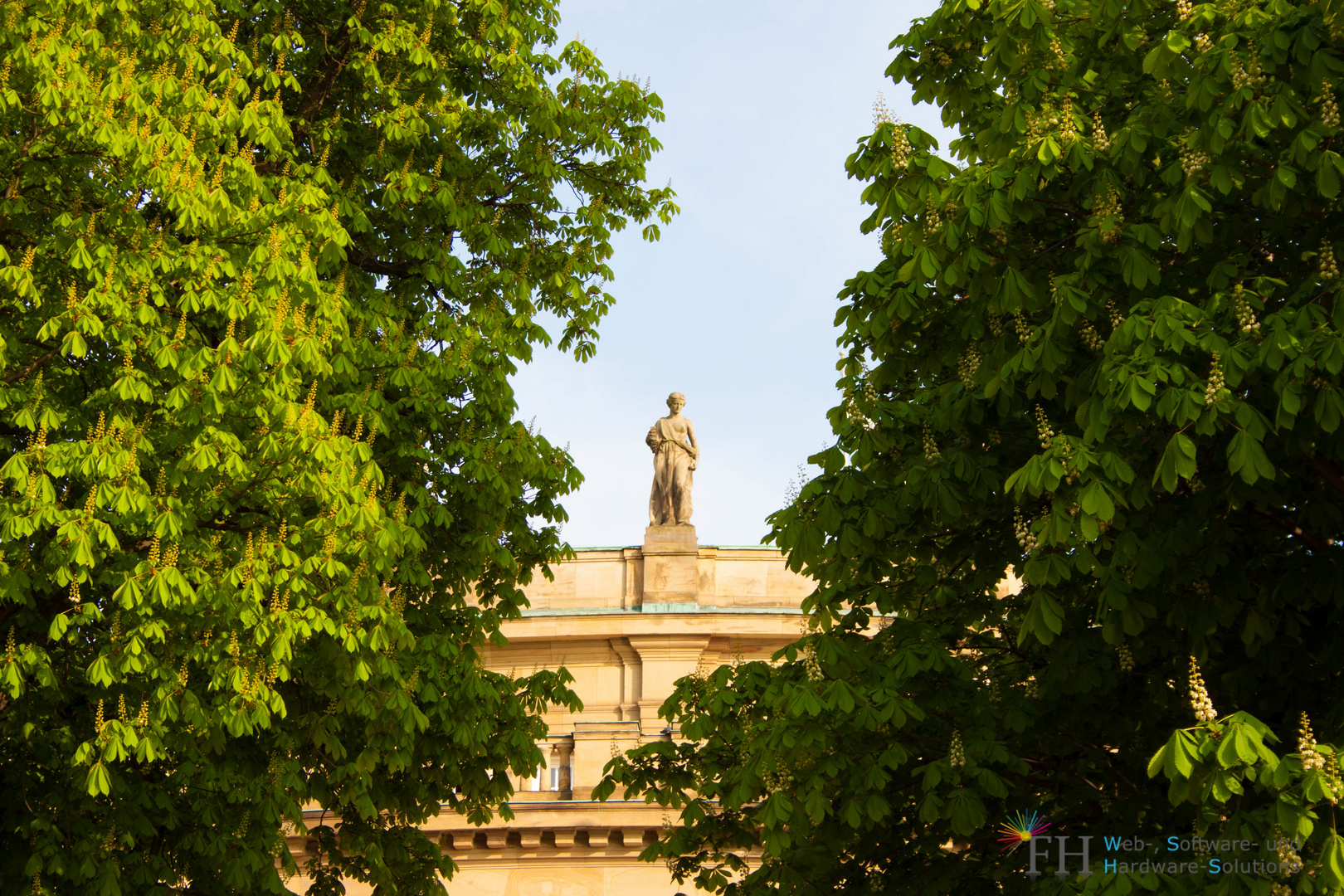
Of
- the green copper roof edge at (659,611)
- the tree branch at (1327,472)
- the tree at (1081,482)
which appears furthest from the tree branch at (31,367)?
the green copper roof edge at (659,611)

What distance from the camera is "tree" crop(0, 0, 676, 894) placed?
10.9 metres

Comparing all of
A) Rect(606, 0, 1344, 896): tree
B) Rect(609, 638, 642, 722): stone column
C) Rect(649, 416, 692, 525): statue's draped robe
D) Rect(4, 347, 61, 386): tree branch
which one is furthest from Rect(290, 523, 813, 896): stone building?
Rect(4, 347, 61, 386): tree branch

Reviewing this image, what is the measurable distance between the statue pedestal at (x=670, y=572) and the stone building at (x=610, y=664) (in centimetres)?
2

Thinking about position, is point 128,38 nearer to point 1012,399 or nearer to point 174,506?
point 174,506

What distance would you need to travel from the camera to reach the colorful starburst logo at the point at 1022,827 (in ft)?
36.9

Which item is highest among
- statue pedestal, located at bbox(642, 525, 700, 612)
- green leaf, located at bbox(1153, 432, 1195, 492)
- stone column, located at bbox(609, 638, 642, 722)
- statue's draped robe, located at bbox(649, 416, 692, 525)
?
statue's draped robe, located at bbox(649, 416, 692, 525)

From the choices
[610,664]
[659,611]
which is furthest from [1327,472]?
[610,664]

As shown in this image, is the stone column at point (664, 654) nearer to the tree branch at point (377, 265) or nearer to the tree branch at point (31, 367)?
the tree branch at point (377, 265)

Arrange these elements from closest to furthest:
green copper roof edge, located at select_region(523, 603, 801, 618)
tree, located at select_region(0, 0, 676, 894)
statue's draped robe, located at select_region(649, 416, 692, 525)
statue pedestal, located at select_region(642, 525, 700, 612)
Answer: tree, located at select_region(0, 0, 676, 894)
green copper roof edge, located at select_region(523, 603, 801, 618)
statue pedestal, located at select_region(642, 525, 700, 612)
statue's draped robe, located at select_region(649, 416, 692, 525)

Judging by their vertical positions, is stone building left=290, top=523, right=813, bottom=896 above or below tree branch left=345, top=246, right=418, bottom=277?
below

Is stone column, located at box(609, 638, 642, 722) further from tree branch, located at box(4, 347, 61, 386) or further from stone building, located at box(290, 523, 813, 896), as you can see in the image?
tree branch, located at box(4, 347, 61, 386)

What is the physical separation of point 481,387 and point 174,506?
13.9 ft

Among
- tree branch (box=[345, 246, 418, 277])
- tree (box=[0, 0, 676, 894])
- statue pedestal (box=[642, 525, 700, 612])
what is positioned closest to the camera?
tree (box=[0, 0, 676, 894])

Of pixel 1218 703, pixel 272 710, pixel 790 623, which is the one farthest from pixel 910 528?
pixel 790 623
